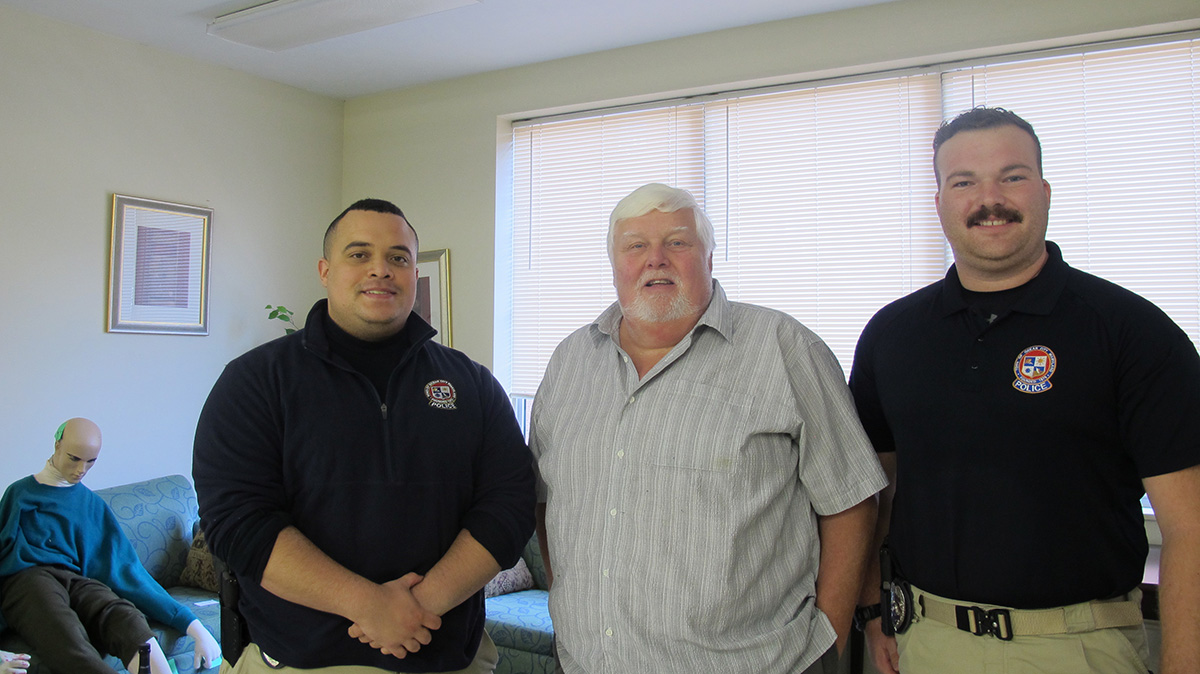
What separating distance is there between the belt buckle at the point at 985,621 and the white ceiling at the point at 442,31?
296 cm

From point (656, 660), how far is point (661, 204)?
0.92 meters

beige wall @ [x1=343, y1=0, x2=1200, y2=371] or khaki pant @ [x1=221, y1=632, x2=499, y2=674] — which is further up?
beige wall @ [x1=343, y1=0, x2=1200, y2=371]

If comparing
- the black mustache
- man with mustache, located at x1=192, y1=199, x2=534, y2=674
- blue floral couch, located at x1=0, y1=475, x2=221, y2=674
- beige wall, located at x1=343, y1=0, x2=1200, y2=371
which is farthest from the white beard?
blue floral couch, located at x1=0, y1=475, x2=221, y2=674

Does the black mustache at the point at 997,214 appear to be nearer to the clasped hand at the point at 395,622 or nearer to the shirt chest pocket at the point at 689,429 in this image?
the shirt chest pocket at the point at 689,429

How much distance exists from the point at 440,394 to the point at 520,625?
71.6 inches

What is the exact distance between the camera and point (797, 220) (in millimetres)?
3928

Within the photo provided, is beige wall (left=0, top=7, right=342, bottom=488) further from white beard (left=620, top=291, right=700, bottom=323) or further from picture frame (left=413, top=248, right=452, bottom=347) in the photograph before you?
white beard (left=620, top=291, right=700, bottom=323)

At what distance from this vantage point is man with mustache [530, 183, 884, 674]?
4.95ft

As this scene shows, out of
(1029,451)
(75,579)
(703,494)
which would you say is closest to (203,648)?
(75,579)

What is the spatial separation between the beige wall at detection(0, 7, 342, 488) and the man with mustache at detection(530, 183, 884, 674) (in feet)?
10.7

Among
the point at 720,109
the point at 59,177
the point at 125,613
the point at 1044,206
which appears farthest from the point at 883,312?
the point at 59,177

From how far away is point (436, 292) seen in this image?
4.82 m

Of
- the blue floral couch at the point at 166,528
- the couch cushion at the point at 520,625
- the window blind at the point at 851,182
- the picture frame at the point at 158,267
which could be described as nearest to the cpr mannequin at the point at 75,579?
the blue floral couch at the point at 166,528

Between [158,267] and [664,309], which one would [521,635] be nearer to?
[664,309]
